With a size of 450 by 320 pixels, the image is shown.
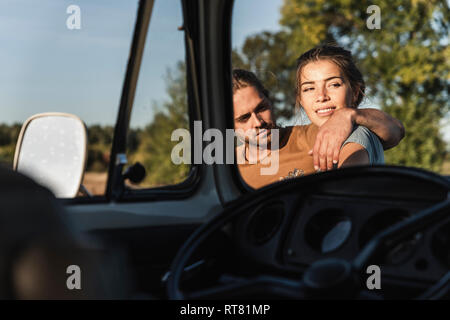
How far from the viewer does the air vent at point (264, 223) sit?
6.30 feet

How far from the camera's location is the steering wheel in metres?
1.30

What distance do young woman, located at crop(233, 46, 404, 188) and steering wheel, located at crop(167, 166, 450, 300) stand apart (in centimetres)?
80

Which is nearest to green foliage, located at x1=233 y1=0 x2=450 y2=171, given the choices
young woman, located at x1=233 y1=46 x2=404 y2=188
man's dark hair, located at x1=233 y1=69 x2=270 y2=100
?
man's dark hair, located at x1=233 y1=69 x2=270 y2=100

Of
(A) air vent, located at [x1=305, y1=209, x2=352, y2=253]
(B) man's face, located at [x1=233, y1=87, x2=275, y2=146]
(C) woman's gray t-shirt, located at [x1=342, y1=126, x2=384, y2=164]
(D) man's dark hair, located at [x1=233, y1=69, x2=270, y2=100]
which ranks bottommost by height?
(A) air vent, located at [x1=305, y1=209, x2=352, y2=253]

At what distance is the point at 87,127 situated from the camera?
104 inches

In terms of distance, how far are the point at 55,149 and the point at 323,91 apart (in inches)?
51.1

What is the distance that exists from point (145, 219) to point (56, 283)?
2007 millimetres

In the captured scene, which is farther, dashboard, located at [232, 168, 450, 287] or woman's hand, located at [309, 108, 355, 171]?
woman's hand, located at [309, 108, 355, 171]

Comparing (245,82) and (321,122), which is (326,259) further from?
(245,82)

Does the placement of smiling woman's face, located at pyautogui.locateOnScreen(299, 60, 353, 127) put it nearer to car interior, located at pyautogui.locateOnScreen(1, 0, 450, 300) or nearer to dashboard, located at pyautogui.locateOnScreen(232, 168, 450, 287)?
car interior, located at pyautogui.locateOnScreen(1, 0, 450, 300)

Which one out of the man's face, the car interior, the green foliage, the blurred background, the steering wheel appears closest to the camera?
the car interior

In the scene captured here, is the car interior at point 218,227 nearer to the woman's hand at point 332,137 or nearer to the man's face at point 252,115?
the man's face at point 252,115

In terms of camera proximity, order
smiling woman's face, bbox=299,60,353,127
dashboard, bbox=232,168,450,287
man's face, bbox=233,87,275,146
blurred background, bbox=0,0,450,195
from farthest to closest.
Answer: man's face, bbox=233,87,275,146 < smiling woman's face, bbox=299,60,353,127 < blurred background, bbox=0,0,450,195 < dashboard, bbox=232,168,450,287

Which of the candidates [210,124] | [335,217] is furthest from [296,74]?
[335,217]
